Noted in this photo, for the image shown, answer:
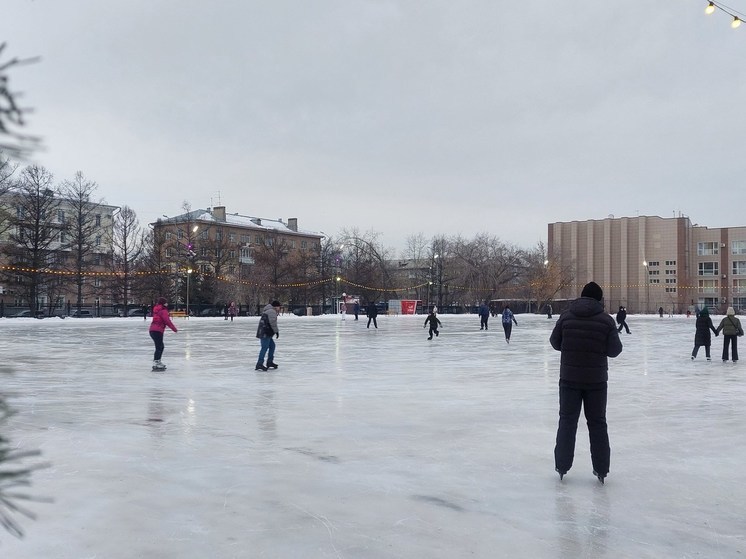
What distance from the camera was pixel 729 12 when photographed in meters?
13.7

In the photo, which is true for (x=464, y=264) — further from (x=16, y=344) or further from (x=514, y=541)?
(x=514, y=541)

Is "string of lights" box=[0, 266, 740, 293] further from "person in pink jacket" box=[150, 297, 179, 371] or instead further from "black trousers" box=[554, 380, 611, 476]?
"black trousers" box=[554, 380, 611, 476]

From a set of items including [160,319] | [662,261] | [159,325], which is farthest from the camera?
[662,261]

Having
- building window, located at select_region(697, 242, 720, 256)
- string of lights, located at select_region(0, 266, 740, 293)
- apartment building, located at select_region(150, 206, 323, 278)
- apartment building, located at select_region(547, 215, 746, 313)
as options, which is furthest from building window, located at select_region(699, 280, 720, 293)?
apartment building, located at select_region(150, 206, 323, 278)

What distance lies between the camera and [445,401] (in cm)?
1027

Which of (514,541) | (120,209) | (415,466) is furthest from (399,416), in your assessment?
(120,209)

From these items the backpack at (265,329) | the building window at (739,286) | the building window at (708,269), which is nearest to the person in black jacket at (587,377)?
the backpack at (265,329)

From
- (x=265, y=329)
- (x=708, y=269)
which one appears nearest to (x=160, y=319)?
(x=265, y=329)

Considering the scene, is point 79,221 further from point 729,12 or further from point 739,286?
point 739,286

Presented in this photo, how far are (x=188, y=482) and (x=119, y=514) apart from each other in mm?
905

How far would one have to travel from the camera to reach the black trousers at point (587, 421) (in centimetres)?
557

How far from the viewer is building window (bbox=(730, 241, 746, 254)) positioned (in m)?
101

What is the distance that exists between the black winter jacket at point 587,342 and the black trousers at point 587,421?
3.6 inches

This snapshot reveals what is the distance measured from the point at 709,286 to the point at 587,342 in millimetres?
109416
